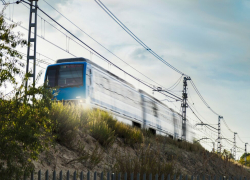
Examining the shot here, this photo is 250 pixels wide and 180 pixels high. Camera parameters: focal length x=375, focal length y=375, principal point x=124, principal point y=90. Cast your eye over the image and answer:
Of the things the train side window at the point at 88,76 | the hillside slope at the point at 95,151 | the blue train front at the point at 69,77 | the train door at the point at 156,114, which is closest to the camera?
the hillside slope at the point at 95,151

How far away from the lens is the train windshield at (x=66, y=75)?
18.5 metres

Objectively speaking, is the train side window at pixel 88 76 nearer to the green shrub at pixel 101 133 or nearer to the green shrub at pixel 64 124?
the green shrub at pixel 101 133

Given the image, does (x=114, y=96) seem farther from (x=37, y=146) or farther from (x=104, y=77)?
(x=37, y=146)

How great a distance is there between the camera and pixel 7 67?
19.5 ft

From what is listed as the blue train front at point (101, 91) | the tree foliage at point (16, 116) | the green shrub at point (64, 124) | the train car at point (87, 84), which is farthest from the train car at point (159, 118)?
the tree foliage at point (16, 116)

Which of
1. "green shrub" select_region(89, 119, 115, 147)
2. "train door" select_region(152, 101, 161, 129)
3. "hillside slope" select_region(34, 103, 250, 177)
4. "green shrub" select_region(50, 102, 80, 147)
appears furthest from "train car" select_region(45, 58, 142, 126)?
"train door" select_region(152, 101, 161, 129)

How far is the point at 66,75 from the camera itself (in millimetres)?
18969

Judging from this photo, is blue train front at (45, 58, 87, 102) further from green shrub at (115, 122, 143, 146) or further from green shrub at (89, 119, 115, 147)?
green shrub at (89, 119, 115, 147)

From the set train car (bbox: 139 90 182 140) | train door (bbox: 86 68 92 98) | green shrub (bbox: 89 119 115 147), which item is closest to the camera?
green shrub (bbox: 89 119 115 147)

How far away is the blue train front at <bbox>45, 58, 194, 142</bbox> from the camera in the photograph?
722 inches

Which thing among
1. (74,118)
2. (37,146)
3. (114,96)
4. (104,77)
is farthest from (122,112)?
(37,146)

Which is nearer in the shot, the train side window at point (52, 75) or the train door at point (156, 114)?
the train side window at point (52, 75)

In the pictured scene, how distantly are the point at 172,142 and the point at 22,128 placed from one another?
63.7 feet

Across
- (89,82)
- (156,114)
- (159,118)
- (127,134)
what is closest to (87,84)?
(89,82)
